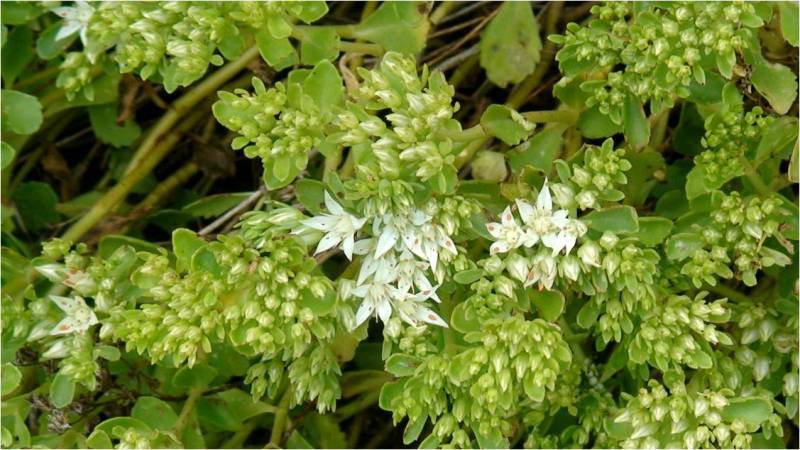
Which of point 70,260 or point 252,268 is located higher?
point 252,268

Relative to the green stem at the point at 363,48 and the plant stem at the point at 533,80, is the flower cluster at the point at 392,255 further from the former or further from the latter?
the plant stem at the point at 533,80

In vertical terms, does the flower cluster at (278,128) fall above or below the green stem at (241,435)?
above

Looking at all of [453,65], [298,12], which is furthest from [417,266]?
[453,65]

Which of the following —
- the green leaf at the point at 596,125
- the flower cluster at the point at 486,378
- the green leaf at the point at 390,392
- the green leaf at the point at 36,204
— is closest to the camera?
the flower cluster at the point at 486,378

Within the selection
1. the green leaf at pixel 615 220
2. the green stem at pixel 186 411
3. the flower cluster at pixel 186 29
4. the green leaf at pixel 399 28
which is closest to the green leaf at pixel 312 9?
the flower cluster at pixel 186 29

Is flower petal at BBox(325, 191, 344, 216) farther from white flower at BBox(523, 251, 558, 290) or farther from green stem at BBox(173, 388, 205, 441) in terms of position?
green stem at BBox(173, 388, 205, 441)

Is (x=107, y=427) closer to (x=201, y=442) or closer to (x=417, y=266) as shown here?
(x=201, y=442)

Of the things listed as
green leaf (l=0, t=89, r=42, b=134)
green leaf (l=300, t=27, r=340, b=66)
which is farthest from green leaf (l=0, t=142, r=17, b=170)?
green leaf (l=300, t=27, r=340, b=66)
